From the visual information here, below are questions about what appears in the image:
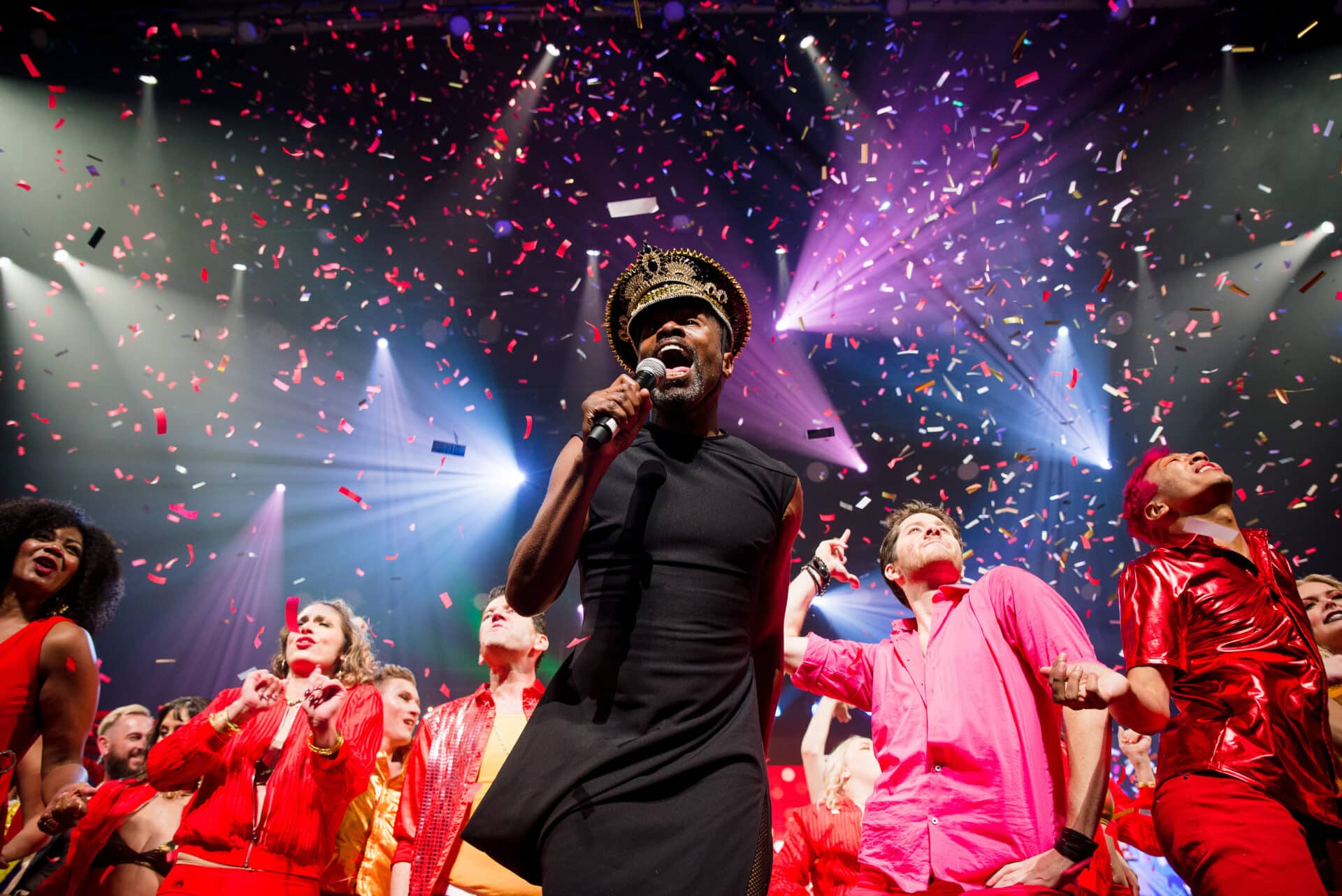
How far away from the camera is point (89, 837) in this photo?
4.13 meters

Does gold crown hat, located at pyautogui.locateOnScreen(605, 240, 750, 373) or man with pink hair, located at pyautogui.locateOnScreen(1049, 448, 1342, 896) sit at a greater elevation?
gold crown hat, located at pyautogui.locateOnScreen(605, 240, 750, 373)

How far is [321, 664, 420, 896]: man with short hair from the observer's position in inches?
172

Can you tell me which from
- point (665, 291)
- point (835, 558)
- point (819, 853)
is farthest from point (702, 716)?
point (819, 853)

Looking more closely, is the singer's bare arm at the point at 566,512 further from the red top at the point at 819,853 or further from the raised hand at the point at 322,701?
the red top at the point at 819,853

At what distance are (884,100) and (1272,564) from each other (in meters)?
6.61

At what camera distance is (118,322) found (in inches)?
375

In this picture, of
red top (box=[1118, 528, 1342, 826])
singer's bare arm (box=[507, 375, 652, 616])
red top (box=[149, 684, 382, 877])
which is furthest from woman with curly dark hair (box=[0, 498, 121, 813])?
red top (box=[1118, 528, 1342, 826])

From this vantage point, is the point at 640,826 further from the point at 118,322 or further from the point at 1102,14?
the point at 118,322

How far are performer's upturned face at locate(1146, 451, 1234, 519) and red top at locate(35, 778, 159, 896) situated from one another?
544 centimetres

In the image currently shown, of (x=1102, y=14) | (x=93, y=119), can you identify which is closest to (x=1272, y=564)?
(x=1102, y=14)

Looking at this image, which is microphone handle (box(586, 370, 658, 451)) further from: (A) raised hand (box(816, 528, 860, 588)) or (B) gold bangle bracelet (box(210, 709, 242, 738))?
(B) gold bangle bracelet (box(210, 709, 242, 738))

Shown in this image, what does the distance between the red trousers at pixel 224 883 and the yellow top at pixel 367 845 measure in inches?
33.6

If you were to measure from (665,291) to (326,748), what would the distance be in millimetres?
2816

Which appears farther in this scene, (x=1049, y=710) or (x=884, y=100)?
(x=884, y=100)
